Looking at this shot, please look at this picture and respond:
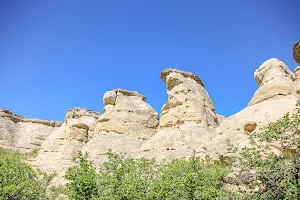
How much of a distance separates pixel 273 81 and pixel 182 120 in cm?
1117

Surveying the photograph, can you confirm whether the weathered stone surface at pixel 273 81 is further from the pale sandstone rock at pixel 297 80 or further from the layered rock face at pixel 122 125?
the layered rock face at pixel 122 125

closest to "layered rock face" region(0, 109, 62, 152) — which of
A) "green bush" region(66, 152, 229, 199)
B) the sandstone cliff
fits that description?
the sandstone cliff

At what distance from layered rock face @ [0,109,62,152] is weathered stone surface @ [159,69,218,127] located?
103 ft

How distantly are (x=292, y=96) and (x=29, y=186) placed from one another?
23791 mm

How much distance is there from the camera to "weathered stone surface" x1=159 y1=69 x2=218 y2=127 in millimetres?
33531

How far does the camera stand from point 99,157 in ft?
110

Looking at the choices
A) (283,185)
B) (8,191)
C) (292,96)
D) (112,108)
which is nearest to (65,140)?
Result: (112,108)

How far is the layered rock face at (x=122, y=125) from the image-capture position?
35031 mm

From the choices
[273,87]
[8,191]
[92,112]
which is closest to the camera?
[8,191]

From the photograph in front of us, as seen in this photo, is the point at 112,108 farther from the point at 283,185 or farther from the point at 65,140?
the point at 283,185

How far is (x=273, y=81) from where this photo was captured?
1083 inches

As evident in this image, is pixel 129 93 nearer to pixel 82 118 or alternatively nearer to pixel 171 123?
pixel 82 118

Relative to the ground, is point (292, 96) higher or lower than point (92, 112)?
lower

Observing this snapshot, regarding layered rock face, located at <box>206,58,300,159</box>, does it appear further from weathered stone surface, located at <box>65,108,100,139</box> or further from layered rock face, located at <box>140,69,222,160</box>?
weathered stone surface, located at <box>65,108,100,139</box>
